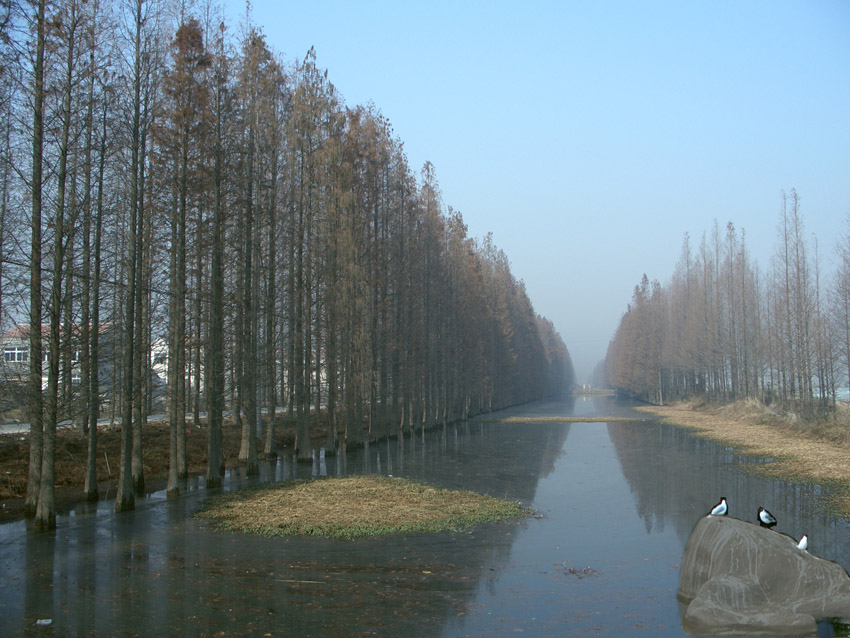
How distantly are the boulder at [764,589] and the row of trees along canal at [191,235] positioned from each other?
9.68 metres

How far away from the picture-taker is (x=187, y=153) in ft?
52.9

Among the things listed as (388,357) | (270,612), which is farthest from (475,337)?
(270,612)

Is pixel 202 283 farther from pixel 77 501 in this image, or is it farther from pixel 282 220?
pixel 77 501

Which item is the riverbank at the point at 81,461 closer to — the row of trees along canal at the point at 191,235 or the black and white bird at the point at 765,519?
the row of trees along canal at the point at 191,235

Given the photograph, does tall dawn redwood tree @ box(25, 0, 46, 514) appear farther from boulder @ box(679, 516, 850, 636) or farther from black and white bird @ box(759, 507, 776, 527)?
black and white bird @ box(759, 507, 776, 527)

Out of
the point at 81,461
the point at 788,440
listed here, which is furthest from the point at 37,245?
the point at 788,440

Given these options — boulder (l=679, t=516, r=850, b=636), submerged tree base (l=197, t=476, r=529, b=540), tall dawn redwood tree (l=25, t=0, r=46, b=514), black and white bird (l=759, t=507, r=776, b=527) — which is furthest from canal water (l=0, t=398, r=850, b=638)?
tall dawn redwood tree (l=25, t=0, r=46, b=514)

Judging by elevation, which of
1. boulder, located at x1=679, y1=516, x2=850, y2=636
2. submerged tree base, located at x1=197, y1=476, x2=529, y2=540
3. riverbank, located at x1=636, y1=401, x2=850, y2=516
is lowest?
riverbank, located at x1=636, y1=401, x2=850, y2=516

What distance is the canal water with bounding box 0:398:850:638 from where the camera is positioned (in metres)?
7.28

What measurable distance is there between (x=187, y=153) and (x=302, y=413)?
412 inches

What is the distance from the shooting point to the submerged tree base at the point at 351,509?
1202cm

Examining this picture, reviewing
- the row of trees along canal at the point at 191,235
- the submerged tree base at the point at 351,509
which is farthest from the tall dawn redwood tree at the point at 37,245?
the submerged tree base at the point at 351,509

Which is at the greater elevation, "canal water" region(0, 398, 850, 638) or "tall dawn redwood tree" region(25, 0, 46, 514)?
"tall dawn redwood tree" region(25, 0, 46, 514)

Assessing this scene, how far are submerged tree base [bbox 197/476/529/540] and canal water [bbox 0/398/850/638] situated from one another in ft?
1.67
